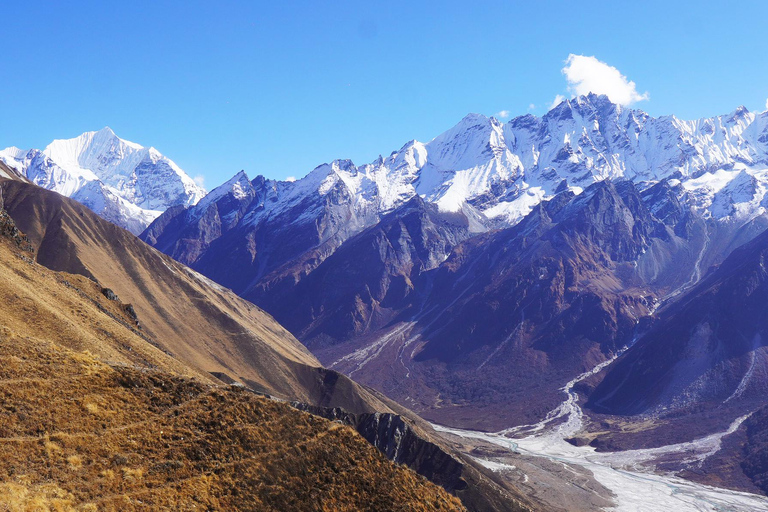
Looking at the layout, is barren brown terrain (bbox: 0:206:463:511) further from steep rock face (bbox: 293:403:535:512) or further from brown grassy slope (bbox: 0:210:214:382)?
steep rock face (bbox: 293:403:535:512)

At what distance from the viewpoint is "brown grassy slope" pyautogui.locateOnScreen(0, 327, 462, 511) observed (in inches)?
1570

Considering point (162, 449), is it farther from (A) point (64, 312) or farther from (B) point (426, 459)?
(B) point (426, 459)

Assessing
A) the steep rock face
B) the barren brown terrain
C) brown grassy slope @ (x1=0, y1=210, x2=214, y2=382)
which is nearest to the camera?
the barren brown terrain

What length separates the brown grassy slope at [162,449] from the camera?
39.9 meters

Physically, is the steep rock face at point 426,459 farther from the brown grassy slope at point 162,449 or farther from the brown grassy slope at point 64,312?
the brown grassy slope at point 162,449

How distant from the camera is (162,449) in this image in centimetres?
4447

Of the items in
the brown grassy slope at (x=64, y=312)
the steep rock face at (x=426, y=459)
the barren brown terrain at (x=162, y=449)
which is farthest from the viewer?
the steep rock face at (x=426, y=459)

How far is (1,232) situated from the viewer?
112 metres

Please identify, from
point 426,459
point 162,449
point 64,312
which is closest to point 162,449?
point 162,449

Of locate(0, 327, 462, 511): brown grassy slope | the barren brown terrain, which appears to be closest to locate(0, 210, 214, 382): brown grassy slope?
the barren brown terrain

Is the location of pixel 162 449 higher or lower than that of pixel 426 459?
higher

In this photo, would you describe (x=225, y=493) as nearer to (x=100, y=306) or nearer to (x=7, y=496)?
(x=7, y=496)

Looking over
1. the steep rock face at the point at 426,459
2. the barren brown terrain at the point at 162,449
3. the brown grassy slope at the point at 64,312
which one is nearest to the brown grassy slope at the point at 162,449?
the barren brown terrain at the point at 162,449

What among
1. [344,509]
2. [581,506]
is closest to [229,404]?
[344,509]
